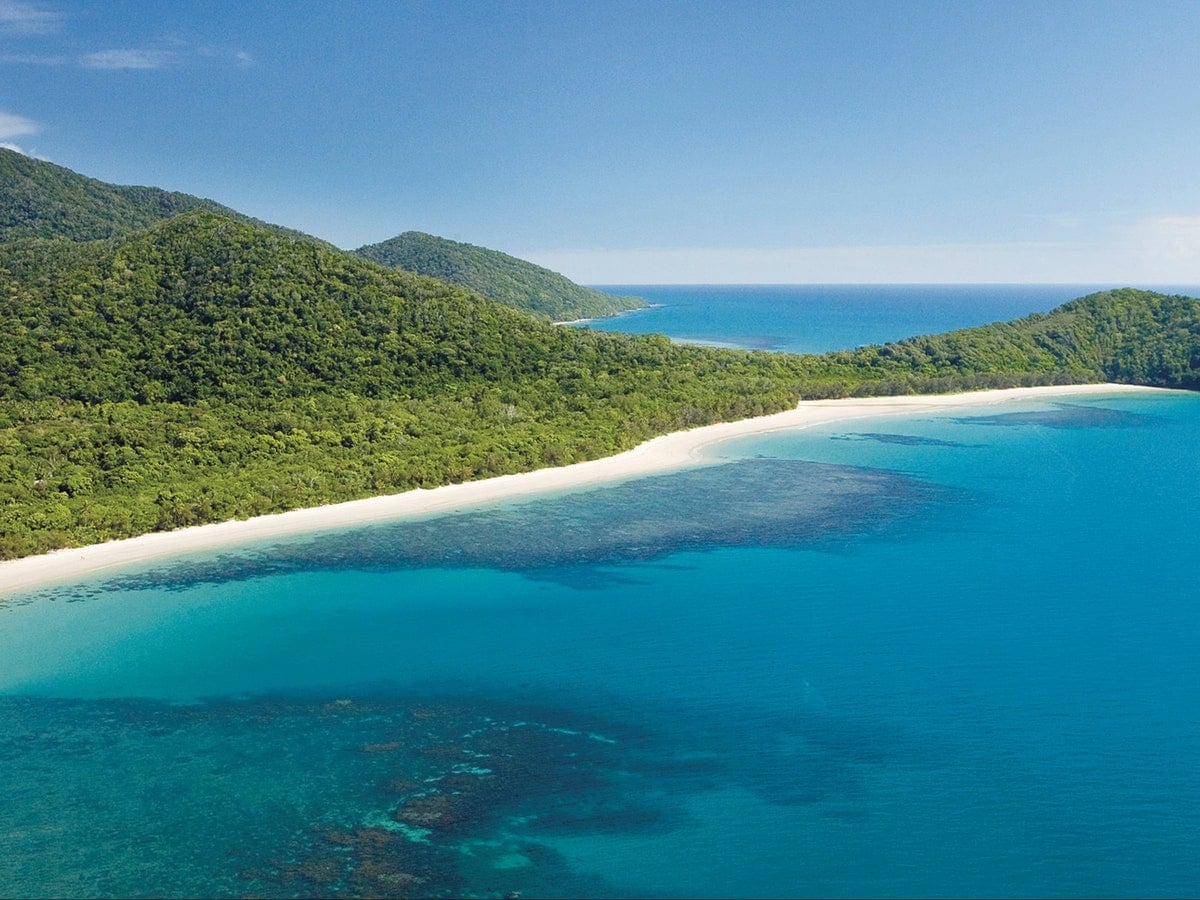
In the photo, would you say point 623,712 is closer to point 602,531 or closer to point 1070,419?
point 602,531

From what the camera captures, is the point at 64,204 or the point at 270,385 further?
the point at 64,204

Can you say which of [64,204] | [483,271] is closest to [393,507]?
[64,204]

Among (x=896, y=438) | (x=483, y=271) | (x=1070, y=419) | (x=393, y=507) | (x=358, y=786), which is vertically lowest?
(x=358, y=786)

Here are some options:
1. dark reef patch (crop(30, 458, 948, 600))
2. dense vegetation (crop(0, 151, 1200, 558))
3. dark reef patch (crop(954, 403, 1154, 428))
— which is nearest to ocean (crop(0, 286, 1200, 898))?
dark reef patch (crop(30, 458, 948, 600))

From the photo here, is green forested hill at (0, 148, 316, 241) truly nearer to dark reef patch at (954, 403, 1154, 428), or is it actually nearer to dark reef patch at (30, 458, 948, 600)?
dark reef patch at (30, 458, 948, 600)

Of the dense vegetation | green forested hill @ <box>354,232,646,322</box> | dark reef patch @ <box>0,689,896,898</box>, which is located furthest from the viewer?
green forested hill @ <box>354,232,646,322</box>

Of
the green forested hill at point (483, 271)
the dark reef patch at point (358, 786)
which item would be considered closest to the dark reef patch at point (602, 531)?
the dark reef patch at point (358, 786)
